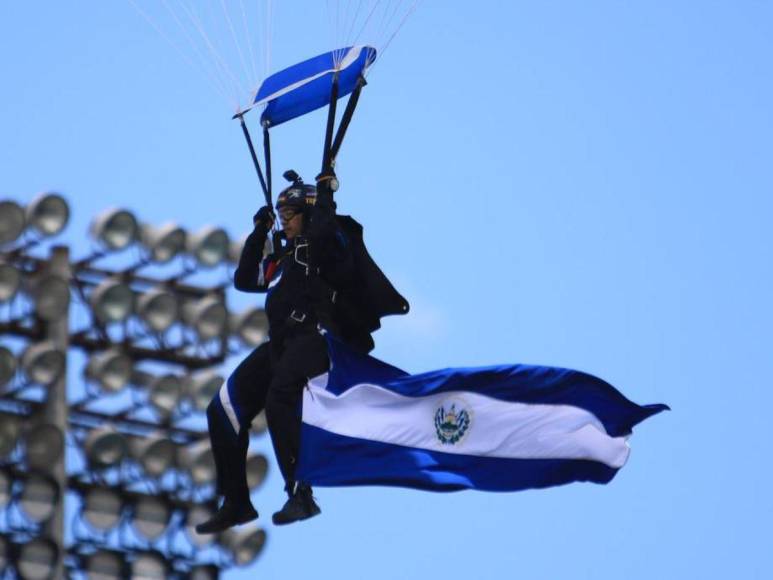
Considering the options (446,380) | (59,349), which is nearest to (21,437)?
(59,349)

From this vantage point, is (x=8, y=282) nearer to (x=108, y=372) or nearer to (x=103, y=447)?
(x=108, y=372)

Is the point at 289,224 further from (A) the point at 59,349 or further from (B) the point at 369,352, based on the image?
(A) the point at 59,349

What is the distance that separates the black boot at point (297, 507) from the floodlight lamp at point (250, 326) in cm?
842

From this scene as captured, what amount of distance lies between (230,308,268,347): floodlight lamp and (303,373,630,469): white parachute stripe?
7169mm

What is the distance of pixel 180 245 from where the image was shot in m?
31.8

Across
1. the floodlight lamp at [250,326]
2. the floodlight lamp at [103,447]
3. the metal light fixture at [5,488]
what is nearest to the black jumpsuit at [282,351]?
the metal light fixture at [5,488]

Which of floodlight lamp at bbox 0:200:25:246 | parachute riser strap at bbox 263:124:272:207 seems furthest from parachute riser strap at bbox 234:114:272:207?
floodlight lamp at bbox 0:200:25:246

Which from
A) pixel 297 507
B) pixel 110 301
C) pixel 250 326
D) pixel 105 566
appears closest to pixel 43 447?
pixel 105 566

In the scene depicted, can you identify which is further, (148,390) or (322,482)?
(148,390)

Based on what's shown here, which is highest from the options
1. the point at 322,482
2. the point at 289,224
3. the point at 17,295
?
the point at 17,295

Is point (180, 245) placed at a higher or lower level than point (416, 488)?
higher

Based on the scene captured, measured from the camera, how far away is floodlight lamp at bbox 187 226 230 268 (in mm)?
32000

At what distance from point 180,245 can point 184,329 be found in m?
0.72

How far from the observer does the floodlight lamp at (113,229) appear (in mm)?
31000
